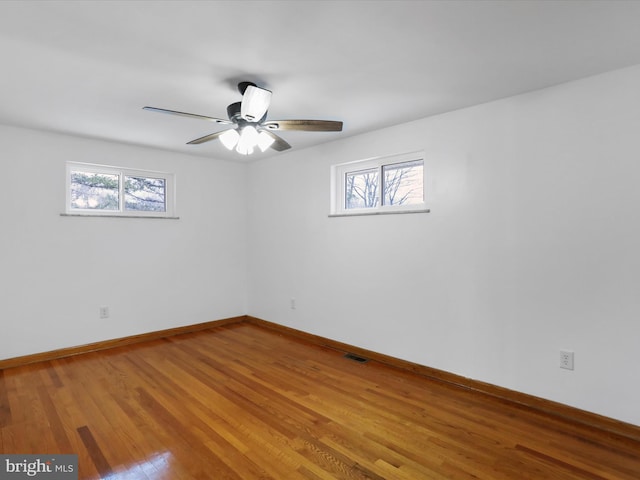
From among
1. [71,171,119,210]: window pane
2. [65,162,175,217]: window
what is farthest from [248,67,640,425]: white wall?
[71,171,119,210]: window pane

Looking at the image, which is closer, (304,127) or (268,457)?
(268,457)

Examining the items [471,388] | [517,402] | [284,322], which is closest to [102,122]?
[284,322]

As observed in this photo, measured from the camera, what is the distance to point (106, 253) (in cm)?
380

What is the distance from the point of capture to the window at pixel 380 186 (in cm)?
323

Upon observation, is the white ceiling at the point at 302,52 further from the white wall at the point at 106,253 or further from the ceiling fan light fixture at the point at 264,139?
the white wall at the point at 106,253

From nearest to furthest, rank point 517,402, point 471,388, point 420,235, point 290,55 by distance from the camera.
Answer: point 290,55
point 517,402
point 471,388
point 420,235

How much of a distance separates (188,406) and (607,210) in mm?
3044

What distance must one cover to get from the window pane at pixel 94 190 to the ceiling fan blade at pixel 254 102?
8.27 ft

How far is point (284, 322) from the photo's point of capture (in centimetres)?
441

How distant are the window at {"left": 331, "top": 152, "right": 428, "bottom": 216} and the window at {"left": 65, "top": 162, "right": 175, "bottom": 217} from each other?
2.12 meters

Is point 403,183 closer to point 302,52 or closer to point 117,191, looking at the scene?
point 302,52

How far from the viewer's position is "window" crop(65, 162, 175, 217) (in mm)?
3691

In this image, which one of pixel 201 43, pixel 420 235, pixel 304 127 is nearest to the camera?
pixel 201 43

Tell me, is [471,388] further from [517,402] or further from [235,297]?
[235,297]
